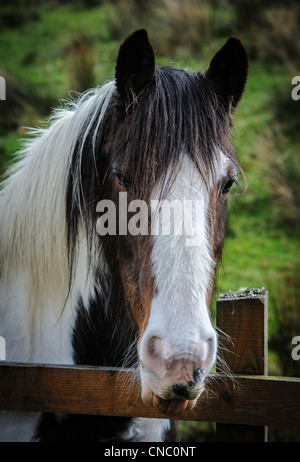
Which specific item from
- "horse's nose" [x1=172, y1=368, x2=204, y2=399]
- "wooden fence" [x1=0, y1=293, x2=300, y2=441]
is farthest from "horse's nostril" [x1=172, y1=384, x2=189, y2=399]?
"wooden fence" [x1=0, y1=293, x2=300, y2=441]

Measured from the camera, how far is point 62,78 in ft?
25.4

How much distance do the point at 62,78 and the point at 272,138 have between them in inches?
141

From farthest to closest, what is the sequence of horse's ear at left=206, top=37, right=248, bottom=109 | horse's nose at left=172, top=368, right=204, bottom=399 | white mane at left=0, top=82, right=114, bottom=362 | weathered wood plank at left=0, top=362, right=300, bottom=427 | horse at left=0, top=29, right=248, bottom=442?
white mane at left=0, top=82, right=114, bottom=362 < horse's ear at left=206, top=37, right=248, bottom=109 < weathered wood plank at left=0, top=362, right=300, bottom=427 < horse at left=0, top=29, right=248, bottom=442 < horse's nose at left=172, top=368, right=204, bottom=399

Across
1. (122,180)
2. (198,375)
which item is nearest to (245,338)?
(198,375)

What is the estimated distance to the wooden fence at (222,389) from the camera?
166 cm

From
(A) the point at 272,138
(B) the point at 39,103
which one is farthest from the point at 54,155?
(B) the point at 39,103

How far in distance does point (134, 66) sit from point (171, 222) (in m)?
A: 0.69

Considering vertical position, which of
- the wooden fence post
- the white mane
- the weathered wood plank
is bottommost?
the weathered wood plank

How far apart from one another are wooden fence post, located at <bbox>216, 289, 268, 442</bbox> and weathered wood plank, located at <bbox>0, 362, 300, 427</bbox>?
0.18 ft

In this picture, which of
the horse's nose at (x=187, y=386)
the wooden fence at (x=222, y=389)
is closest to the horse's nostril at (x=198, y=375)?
the horse's nose at (x=187, y=386)

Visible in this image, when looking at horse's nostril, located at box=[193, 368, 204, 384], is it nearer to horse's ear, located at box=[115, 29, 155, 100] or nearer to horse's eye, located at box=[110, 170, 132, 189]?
horse's eye, located at box=[110, 170, 132, 189]

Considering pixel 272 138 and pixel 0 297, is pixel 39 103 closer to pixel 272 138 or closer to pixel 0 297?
pixel 272 138

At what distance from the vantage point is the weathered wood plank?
1.65 m

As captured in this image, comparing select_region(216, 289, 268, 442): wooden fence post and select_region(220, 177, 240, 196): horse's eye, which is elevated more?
select_region(220, 177, 240, 196): horse's eye
